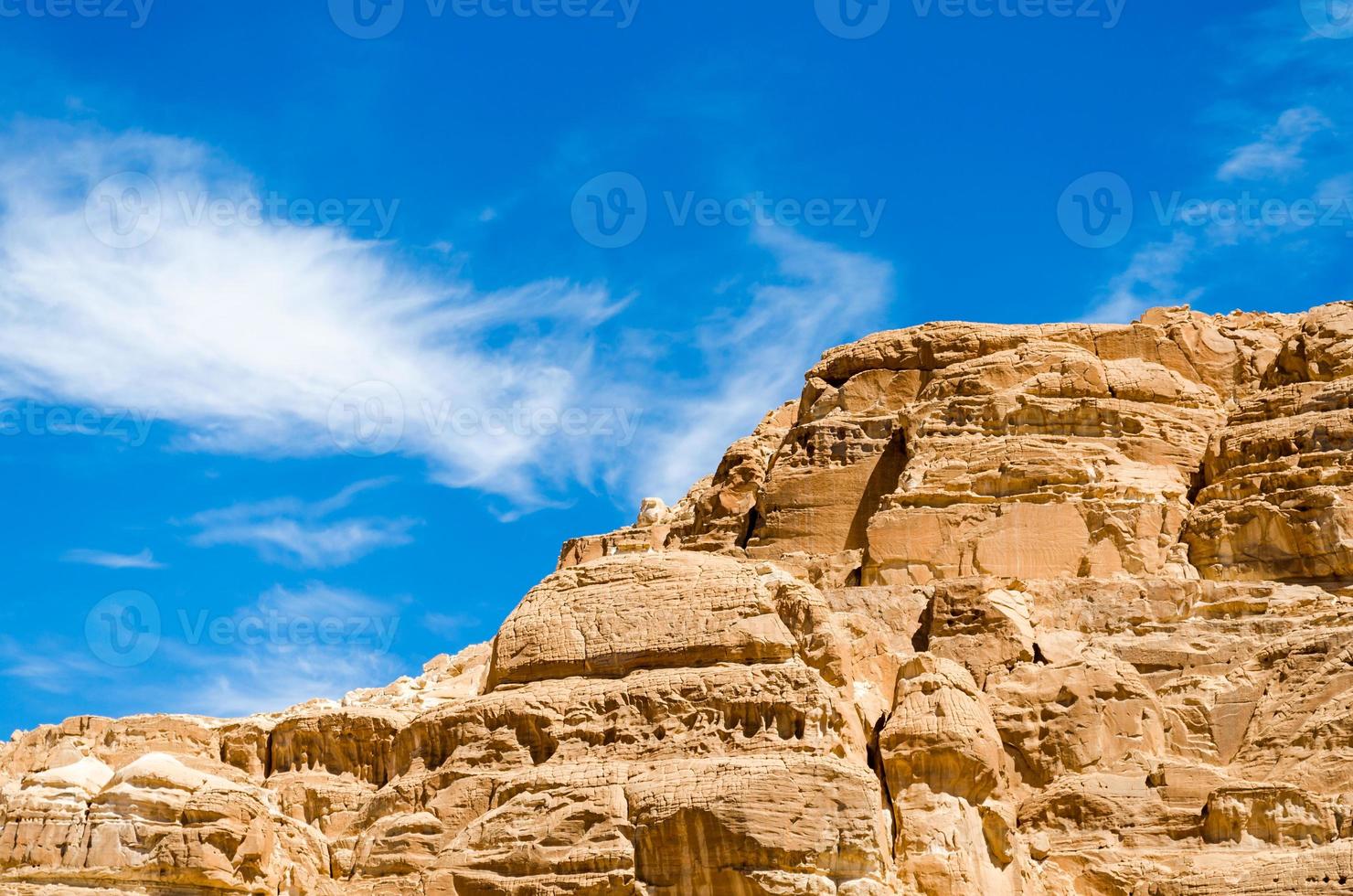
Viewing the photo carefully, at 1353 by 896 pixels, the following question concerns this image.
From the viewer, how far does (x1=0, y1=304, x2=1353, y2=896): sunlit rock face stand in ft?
117

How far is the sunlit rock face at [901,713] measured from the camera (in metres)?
35.8

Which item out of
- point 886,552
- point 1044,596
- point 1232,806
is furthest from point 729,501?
point 1232,806

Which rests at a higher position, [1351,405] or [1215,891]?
[1351,405]

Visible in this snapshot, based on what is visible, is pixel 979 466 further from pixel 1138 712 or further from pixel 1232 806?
pixel 1232 806

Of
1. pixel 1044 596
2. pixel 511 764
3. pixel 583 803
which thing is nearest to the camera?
pixel 583 803

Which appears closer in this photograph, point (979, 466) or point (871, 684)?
point (871, 684)

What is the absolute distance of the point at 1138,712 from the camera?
42.3 metres

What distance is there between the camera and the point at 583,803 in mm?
35781

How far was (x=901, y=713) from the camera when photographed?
38.8 metres

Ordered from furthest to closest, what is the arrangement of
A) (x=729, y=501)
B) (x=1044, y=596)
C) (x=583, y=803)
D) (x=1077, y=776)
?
(x=729, y=501), (x=1044, y=596), (x=1077, y=776), (x=583, y=803)

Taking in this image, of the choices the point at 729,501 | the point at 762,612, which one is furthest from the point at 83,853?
the point at 729,501

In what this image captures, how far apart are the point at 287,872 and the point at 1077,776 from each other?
43.2 feet

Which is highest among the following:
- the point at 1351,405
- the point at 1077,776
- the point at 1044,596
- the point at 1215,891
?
the point at 1351,405

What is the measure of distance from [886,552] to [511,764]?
16.3 metres
